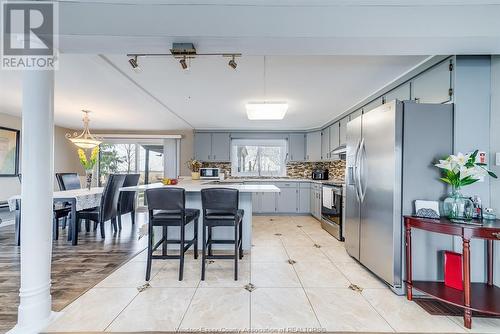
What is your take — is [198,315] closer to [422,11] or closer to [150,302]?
[150,302]

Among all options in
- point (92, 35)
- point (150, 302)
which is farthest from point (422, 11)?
point (150, 302)

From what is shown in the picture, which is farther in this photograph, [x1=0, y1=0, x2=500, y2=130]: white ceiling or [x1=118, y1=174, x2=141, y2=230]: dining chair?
[x1=118, y1=174, x2=141, y2=230]: dining chair

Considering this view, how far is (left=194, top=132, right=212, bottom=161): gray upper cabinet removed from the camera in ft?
21.3

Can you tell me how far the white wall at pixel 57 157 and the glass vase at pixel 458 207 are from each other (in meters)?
7.37

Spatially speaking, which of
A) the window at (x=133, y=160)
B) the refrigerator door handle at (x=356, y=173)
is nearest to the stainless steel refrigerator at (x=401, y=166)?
the refrigerator door handle at (x=356, y=173)

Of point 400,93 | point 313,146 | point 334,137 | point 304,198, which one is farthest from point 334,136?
point 400,93

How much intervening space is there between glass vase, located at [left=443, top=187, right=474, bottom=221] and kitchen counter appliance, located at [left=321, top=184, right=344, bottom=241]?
1833mm

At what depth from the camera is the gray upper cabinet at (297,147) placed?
6418 mm

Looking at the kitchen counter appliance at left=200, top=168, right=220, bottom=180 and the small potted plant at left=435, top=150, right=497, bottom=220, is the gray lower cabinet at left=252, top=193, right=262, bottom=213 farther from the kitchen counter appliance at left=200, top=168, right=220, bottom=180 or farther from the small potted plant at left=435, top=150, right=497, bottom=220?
the small potted plant at left=435, top=150, right=497, bottom=220

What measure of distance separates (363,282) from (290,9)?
2663mm

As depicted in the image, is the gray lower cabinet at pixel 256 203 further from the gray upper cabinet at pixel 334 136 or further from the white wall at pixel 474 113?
the white wall at pixel 474 113

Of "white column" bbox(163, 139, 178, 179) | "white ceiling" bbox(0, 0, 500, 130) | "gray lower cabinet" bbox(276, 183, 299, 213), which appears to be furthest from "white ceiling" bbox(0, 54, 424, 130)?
"gray lower cabinet" bbox(276, 183, 299, 213)

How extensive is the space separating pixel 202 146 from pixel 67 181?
3.04 metres

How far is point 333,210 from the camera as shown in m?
4.17
